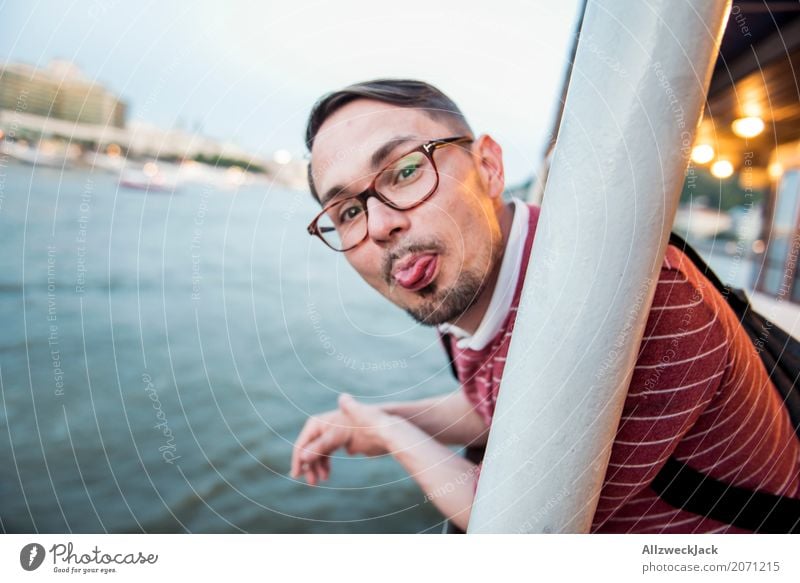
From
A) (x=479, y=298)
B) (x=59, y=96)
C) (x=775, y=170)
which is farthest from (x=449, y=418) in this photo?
(x=775, y=170)

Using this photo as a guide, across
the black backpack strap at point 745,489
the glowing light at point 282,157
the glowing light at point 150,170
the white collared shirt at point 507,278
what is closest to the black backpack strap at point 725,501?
the black backpack strap at point 745,489

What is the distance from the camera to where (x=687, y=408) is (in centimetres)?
51

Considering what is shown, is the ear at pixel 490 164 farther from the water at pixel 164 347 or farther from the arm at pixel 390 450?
the arm at pixel 390 450

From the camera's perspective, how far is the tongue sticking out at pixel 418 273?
570 mm

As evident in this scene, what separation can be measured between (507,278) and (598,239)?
129 mm

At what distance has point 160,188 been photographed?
57cm

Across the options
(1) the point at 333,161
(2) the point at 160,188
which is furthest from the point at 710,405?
(2) the point at 160,188

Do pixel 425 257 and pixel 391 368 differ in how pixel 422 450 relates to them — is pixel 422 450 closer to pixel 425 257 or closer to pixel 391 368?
pixel 391 368

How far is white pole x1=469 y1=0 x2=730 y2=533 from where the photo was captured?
18.1 inches

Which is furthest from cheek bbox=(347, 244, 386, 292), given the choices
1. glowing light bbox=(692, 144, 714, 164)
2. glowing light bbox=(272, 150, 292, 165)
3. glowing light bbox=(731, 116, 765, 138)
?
glowing light bbox=(731, 116, 765, 138)

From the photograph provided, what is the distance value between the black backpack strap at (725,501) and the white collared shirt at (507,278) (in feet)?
0.71

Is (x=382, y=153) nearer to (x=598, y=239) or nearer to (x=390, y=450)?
(x=598, y=239)

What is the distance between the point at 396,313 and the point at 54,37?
430mm
